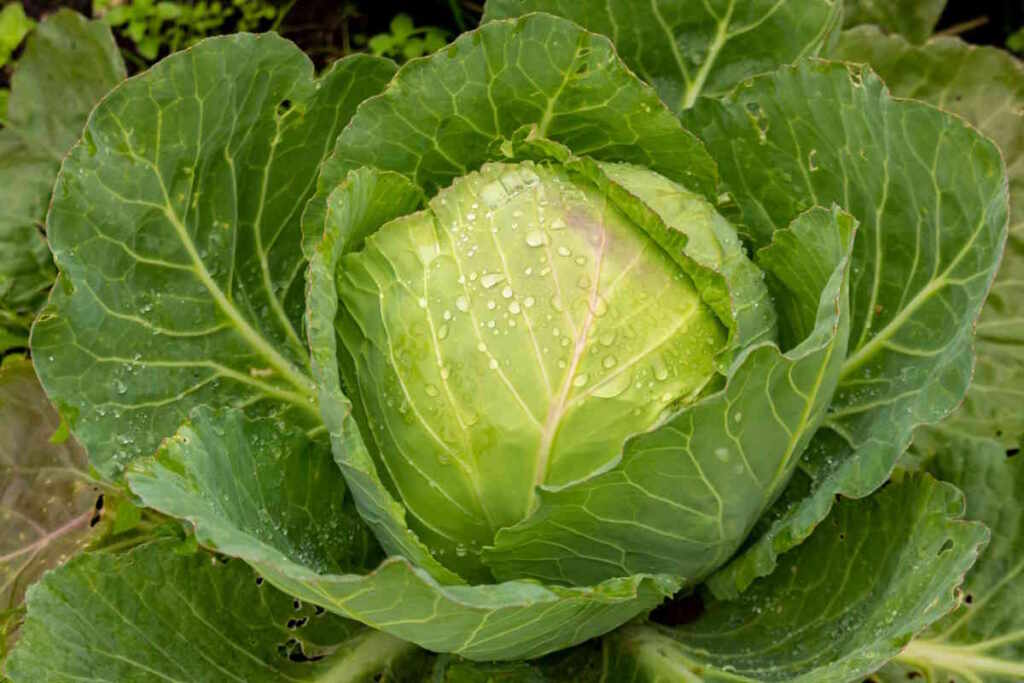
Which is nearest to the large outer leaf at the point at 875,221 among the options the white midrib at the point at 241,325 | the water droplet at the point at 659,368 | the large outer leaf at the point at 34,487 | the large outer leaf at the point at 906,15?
the water droplet at the point at 659,368

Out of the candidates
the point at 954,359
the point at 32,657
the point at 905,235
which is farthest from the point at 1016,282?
the point at 32,657

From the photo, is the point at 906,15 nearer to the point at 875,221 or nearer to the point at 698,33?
the point at 698,33

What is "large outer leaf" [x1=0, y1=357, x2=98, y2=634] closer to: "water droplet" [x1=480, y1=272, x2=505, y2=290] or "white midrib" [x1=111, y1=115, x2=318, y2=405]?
"white midrib" [x1=111, y1=115, x2=318, y2=405]

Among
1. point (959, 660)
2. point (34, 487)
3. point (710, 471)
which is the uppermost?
point (710, 471)

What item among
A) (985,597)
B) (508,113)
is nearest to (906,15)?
(508,113)

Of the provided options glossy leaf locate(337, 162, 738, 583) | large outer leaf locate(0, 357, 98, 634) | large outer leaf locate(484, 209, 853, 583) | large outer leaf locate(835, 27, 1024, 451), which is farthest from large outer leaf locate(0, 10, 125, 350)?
large outer leaf locate(835, 27, 1024, 451)

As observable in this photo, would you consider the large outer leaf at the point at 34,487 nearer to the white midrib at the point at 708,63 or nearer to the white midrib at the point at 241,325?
the white midrib at the point at 241,325

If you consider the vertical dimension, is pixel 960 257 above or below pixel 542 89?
below

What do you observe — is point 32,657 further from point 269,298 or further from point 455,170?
point 455,170
